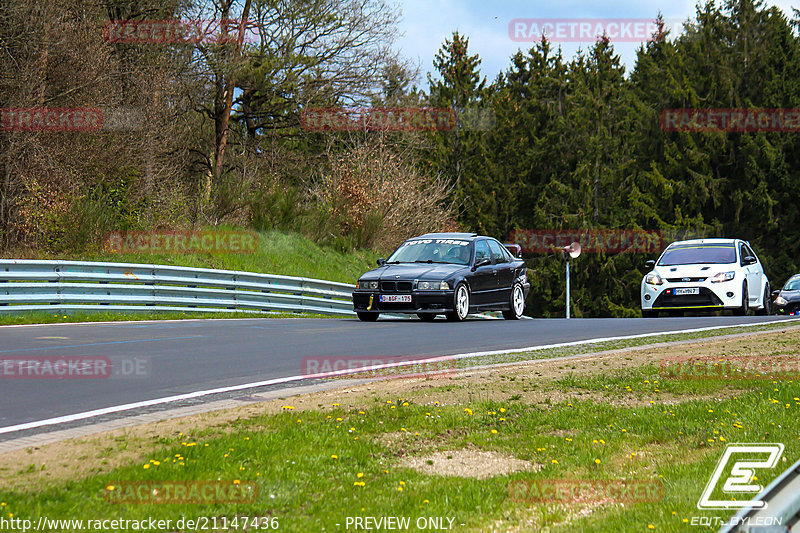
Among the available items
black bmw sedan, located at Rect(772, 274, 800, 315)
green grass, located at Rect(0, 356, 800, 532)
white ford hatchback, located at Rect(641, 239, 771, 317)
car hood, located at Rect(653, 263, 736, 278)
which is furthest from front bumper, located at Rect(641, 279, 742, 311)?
green grass, located at Rect(0, 356, 800, 532)

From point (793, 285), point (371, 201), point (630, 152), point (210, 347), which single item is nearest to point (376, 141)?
point (371, 201)

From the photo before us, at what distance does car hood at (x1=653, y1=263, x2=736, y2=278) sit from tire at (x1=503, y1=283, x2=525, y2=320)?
2951 mm

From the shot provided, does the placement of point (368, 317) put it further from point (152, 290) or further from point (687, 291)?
point (687, 291)

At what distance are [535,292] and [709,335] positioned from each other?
46.5m

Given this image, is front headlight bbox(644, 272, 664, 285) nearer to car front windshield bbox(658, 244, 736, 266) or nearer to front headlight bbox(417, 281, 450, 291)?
car front windshield bbox(658, 244, 736, 266)

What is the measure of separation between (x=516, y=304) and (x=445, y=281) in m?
3.40

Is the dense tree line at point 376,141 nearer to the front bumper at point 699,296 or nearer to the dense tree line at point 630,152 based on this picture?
the dense tree line at point 630,152

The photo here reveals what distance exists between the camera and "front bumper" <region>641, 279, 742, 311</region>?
1931 centimetres

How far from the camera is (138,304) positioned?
64.5 ft

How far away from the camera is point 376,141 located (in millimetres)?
36156

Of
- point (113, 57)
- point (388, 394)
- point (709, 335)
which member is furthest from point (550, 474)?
point (113, 57)

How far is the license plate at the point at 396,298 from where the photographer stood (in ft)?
56.7

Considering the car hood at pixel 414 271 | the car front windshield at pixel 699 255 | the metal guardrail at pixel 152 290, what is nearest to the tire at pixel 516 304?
the car hood at pixel 414 271

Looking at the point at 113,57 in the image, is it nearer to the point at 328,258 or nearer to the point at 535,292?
the point at 328,258
